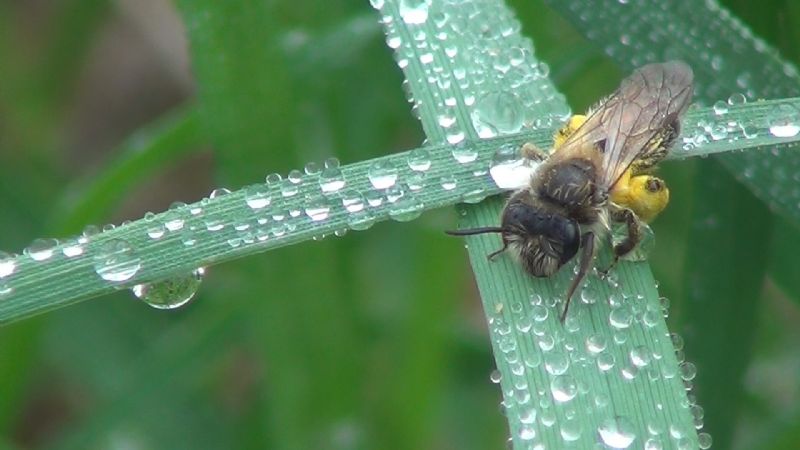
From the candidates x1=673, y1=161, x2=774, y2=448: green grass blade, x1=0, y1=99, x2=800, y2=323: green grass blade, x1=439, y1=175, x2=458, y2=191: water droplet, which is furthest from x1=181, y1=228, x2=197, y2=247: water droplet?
x1=673, y1=161, x2=774, y2=448: green grass blade

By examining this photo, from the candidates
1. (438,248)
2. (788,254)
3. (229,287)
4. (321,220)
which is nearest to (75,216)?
(229,287)

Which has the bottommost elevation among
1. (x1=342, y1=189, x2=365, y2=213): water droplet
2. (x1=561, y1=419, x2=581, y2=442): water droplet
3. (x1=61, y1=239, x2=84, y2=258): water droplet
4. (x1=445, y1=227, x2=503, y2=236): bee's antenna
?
(x1=561, y1=419, x2=581, y2=442): water droplet

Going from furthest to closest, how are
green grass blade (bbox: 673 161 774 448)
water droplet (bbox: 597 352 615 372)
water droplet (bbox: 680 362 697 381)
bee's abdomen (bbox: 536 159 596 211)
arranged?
green grass blade (bbox: 673 161 774 448) → bee's abdomen (bbox: 536 159 596 211) → water droplet (bbox: 680 362 697 381) → water droplet (bbox: 597 352 615 372)

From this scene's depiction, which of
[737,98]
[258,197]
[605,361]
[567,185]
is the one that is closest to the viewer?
[605,361]

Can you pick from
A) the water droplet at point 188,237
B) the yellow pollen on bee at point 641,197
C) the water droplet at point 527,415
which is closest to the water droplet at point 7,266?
the water droplet at point 188,237

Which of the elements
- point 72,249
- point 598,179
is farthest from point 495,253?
point 72,249

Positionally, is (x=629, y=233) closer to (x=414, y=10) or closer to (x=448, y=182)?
(x=448, y=182)

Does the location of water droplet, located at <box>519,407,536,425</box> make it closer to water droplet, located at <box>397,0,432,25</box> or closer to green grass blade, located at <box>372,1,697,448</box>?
green grass blade, located at <box>372,1,697,448</box>
